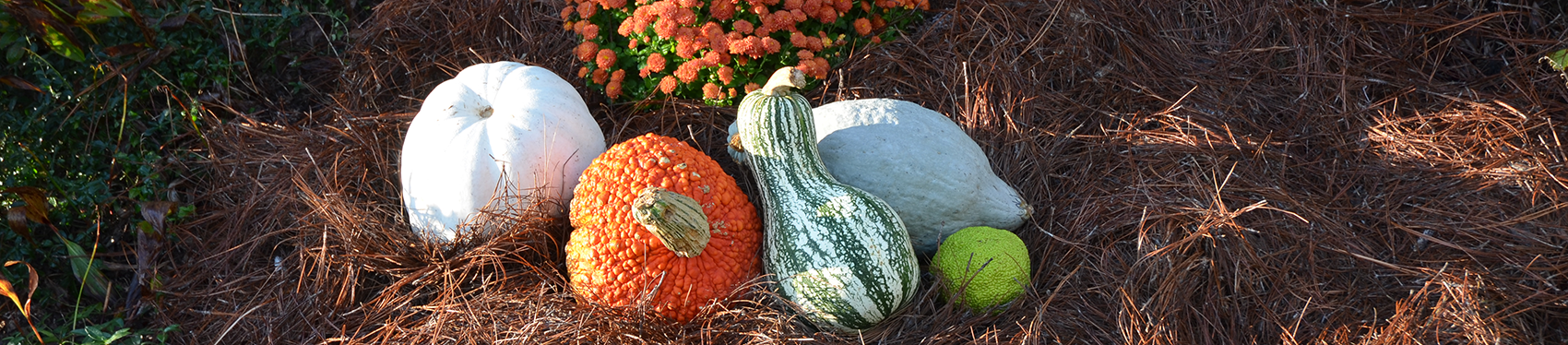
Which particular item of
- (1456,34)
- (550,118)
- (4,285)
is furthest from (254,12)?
(1456,34)

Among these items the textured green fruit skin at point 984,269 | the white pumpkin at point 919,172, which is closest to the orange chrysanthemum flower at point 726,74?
the white pumpkin at point 919,172

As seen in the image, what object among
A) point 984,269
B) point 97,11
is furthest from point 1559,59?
point 97,11

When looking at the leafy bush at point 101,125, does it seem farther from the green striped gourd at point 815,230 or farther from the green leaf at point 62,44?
the green striped gourd at point 815,230

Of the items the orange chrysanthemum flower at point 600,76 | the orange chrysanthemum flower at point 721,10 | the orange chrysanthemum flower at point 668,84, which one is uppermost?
the orange chrysanthemum flower at point 721,10

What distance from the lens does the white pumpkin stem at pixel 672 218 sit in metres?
2.37

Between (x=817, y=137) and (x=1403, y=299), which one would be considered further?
(x=817, y=137)

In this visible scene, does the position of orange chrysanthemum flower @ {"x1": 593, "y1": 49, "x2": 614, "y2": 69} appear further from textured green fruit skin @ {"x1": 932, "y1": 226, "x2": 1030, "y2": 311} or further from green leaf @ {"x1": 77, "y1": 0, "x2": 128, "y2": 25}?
green leaf @ {"x1": 77, "y1": 0, "x2": 128, "y2": 25}

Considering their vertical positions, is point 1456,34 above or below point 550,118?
below

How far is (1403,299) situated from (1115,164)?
969 mm

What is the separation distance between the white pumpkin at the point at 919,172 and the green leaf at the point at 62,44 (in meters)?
2.63

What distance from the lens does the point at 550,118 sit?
10.0 ft

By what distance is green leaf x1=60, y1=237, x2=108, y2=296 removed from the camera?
3139mm

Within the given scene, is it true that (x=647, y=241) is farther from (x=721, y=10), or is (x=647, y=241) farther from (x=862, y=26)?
(x=862, y=26)

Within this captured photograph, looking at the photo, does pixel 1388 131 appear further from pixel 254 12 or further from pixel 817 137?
pixel 254 12
